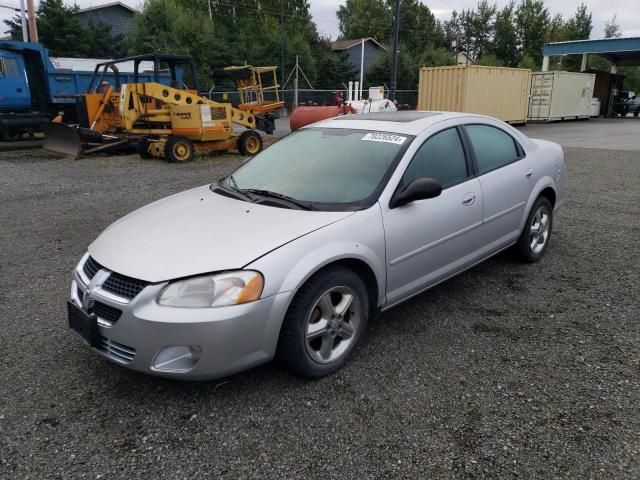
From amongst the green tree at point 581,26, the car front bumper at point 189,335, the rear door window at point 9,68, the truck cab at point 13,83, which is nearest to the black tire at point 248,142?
the truck cab at point 13,83

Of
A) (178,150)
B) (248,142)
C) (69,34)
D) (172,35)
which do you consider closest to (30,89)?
(178,150)

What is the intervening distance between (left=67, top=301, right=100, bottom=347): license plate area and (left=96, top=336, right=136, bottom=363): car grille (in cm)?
4

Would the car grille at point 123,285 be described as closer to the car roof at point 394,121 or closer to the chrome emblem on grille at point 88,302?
the chrome emblem on grille at point 88,302

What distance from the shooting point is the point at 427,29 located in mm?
69875

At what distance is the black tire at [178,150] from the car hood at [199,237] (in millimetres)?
9333

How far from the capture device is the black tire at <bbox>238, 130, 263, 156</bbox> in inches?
553

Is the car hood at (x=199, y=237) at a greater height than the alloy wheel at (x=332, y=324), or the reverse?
the car hood at (x=199, y=237)

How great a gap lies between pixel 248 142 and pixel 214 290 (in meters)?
12.0

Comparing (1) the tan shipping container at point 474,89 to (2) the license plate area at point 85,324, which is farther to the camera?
(1) the tan shipping container at point 474,89

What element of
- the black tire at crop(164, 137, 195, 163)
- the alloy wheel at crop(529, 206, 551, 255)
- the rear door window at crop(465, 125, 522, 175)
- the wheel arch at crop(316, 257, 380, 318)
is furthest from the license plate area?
the black tire at crop(164, 137, 195, 163)

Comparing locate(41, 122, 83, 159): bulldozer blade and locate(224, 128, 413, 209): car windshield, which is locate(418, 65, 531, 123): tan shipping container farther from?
locate(224, 128, 413, 209): car windshield

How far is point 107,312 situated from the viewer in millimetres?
2711

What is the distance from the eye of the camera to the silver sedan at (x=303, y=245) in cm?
260

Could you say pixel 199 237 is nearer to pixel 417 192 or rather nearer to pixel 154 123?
pixel 417 192
